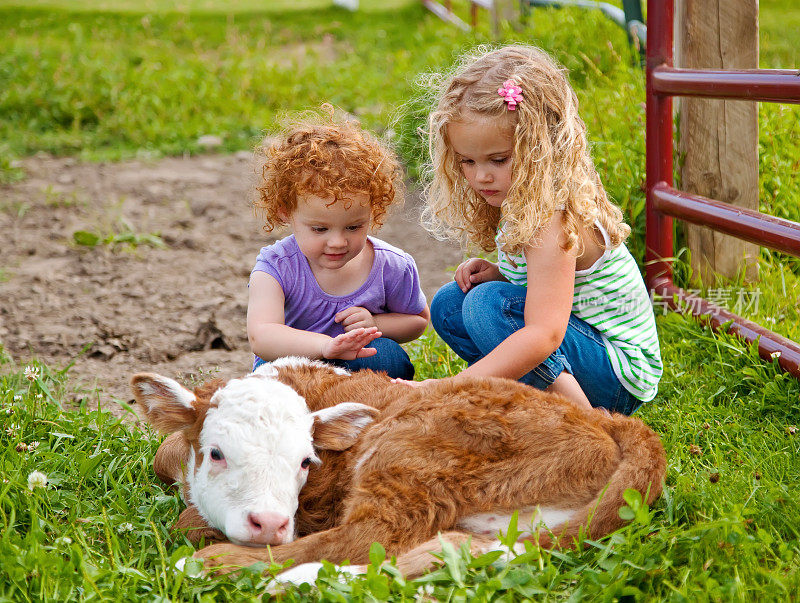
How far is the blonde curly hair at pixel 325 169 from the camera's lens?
10.8 ft

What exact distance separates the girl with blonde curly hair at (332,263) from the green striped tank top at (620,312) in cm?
55

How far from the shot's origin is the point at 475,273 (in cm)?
379

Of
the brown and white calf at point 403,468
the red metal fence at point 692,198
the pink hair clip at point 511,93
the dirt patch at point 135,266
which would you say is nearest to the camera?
the brown and white calf at point 403,468

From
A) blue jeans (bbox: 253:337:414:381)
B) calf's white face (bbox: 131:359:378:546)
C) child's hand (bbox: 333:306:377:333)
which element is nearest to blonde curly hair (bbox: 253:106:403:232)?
child's hand (bbox: 333:306:377:333)

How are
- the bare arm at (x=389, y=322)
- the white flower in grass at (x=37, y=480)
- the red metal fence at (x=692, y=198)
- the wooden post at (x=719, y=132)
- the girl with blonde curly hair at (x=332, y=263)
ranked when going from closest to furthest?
the white flower in grass at (x=37, y=480)
the girl with blonde curly hair at (x=332, y=263)
the red metal fence at (x=692, y=198)
the bare arm at (x=389, y=322)
the wooden post at (x=719, y=132)

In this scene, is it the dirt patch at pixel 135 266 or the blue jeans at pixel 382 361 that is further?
the dirt patch at pixel 135 266

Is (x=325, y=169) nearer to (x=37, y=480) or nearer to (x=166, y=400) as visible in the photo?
(x=166, y=400)

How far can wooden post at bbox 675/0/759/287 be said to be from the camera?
423cm

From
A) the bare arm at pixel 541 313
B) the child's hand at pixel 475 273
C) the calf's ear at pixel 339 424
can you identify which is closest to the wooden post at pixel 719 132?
the child's hand at pixel 475 273

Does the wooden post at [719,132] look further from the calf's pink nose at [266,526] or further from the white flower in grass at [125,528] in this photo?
the white flower in grass at [125,528]

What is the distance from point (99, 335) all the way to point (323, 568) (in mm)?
2899

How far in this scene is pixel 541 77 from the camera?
3.18m

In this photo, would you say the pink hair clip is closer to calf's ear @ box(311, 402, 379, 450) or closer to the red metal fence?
the red metal fence

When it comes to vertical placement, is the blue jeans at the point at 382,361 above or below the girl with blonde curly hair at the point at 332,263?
below
